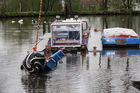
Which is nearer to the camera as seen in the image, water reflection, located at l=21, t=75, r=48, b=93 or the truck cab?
water reflection, located at l=21, t=75, r=48, b=93

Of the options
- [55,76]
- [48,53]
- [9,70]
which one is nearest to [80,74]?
[55,76]

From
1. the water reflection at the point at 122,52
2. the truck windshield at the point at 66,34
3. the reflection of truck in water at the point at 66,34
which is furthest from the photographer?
the truck windshield at the point at 66,34

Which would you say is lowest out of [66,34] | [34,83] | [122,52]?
[34,83]

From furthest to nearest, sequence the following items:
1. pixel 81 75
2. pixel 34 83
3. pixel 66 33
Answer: pixel 66 33, pixel 81 75, pixel 34 83

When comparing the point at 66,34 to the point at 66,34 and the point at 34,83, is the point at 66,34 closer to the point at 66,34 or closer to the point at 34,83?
the point at 66,34

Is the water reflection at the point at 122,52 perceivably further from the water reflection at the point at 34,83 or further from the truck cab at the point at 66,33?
the water reflection at the point at 34,83

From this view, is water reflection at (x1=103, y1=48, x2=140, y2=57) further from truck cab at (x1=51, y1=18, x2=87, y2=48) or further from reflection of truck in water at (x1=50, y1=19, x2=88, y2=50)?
truck cab at (x1=51, y1=18, x2=87, y2=48)

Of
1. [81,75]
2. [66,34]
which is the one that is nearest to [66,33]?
[66,34]

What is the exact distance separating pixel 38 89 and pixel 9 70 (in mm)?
5233

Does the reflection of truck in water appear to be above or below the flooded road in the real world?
above

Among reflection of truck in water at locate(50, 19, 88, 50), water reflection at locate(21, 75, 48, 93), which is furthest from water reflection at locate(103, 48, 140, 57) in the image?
water reflection at locate(21, 75, 48, 93)

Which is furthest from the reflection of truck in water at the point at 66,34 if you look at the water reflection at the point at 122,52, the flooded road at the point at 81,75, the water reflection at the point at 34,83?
the water reflection at the point at 34,83

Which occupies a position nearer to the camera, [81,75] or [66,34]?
[81,75]

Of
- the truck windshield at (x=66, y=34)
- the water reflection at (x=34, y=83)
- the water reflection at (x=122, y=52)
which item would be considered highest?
the truck windshield at (x=66, y=34)
